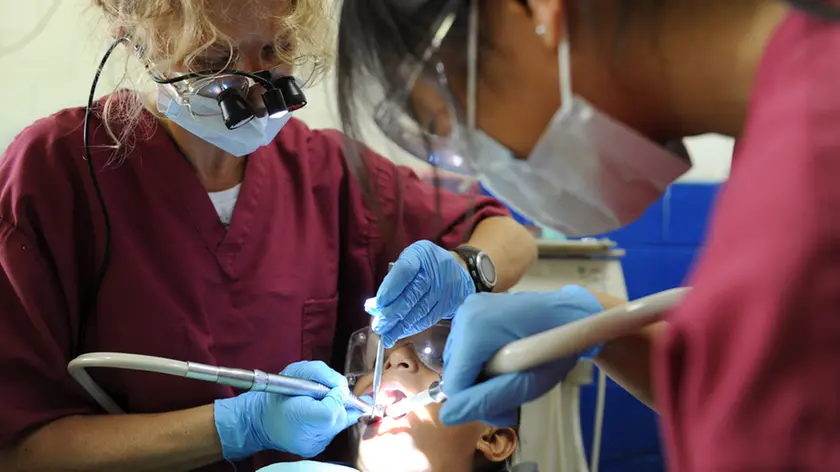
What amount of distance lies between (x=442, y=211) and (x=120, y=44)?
2.08 ft

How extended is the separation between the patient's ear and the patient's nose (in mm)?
226

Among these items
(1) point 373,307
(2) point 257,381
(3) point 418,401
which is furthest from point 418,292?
(2) point 257,381

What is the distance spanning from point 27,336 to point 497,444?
902mm

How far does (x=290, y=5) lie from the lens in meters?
1.14

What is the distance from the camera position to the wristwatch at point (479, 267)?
127 cm

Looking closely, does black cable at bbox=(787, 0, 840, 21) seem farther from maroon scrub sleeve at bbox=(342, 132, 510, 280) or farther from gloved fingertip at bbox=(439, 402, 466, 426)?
maroon scrub sleeve at bbox=(342, 132, 510, 280)

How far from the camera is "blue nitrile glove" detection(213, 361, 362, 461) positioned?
3.81 ft

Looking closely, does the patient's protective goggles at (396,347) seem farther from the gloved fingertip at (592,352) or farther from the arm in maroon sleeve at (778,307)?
the arm in maroon sleeve at (778,307)

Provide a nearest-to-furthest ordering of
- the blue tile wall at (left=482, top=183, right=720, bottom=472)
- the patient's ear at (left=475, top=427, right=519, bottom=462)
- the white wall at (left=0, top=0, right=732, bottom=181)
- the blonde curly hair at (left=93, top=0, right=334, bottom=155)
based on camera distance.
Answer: the blonde curly hair at (left=93, top=0, right=334, bottom=155) < the patient's ear at (left=475, top=427, right=519, bottom=462) < the blue tile wall at (left=482, top=183, right=720, bottom=472) < the white wall at (left=0, top=0, right=732, bottom=181)

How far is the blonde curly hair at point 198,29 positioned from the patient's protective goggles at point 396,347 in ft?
1.65

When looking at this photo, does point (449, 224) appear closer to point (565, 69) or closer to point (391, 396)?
point (391, 396)

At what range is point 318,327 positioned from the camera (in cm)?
137

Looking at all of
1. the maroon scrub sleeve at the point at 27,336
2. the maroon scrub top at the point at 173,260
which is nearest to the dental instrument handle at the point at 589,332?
the maroon scrub top at the point at 173,260

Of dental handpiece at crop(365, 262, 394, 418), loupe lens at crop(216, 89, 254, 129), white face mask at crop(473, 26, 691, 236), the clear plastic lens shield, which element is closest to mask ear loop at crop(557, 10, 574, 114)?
white face mask at crop(473, 26, 691, 236)
